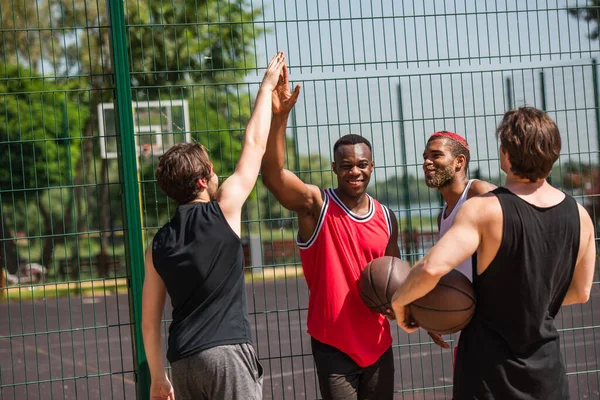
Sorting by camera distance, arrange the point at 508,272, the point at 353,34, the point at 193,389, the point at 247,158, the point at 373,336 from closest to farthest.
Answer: the point at 508,272
the point at 193,389
the point at 247,158
the point at 373,336
the point at 353,34

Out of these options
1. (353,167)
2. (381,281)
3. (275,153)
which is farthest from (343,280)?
(275,153)

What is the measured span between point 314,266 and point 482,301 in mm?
1391

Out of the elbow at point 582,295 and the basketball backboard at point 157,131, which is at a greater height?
the basketball backboard at point 157,131

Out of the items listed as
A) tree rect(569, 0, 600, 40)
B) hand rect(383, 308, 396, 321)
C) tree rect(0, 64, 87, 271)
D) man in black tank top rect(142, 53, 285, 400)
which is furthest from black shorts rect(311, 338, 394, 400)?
tree rect(569, 0, 600, 40)

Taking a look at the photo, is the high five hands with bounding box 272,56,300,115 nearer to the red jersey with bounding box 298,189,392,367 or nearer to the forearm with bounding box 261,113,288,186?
the forearm with bounding box 261,113,288,186

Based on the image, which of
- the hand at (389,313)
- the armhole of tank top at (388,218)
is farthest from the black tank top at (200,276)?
the armhole of tank top at (388,218)

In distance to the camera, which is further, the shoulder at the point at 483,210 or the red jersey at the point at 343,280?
the red jersey at the point at 343,280

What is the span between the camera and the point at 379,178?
552cm

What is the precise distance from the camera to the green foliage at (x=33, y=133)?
4.85 meters

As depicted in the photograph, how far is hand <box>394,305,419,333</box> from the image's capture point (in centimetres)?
320

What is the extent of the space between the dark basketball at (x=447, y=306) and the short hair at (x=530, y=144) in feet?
1.74

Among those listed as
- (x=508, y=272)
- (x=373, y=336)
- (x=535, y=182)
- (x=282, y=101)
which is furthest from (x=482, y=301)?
(x=282, y=101)

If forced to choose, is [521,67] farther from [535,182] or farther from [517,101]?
[535,182]

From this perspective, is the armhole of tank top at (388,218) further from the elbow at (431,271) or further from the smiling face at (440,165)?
the elbow at (431,271)
